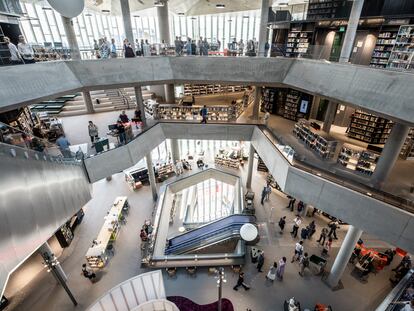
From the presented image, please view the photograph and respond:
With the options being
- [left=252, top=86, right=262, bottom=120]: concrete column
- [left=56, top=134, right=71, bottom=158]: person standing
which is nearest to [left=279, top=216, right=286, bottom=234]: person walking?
[left=252, top=86, right=262, bottom=120]: concrete column

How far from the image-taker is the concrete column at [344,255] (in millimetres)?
8922

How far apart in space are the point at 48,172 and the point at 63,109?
520 inches

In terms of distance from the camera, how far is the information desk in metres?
10.7

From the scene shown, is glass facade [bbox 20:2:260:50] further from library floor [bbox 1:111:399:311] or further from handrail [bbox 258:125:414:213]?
library floor [bbox 1:111:399:311]

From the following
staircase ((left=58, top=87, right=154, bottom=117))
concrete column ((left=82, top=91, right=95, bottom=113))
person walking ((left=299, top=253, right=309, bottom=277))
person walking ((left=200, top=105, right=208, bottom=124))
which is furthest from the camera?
staircase ((left=58, top=87, right=154, bottom=117))

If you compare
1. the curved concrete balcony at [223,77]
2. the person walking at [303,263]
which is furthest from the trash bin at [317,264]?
the curved concrete balcony at [223,77]

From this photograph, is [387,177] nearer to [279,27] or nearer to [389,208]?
[389,208]

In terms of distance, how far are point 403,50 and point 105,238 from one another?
54.5 ft

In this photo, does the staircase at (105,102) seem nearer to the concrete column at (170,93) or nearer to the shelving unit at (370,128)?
the concrete column at (170,93)

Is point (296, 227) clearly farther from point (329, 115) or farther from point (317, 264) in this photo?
point (329, 115)

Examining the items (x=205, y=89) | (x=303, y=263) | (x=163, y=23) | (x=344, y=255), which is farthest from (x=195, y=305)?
(x=163, y=23)

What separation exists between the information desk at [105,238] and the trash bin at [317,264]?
32.8 feet

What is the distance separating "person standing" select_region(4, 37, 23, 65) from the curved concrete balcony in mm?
423

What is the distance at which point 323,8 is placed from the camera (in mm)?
14047
